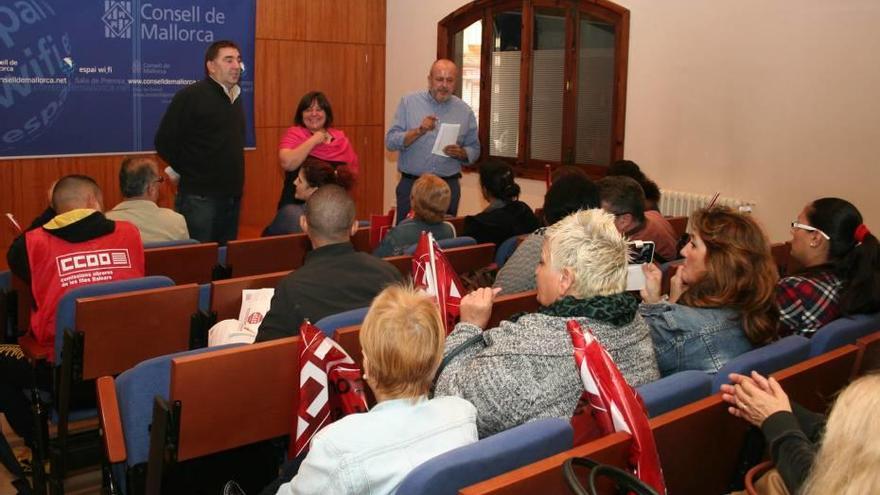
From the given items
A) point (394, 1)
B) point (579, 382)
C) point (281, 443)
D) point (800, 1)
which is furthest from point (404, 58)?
point (579, 382)

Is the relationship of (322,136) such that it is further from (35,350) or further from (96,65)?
(35,350)

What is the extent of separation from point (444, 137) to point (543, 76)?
1839 millimetres

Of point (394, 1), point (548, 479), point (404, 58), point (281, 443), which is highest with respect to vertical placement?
point (394, 1)

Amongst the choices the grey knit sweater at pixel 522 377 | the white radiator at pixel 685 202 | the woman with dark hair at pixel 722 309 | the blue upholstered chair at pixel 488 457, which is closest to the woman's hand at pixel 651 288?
the woman with dark hair at pixel 722 309

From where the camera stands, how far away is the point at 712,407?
2.07 metres

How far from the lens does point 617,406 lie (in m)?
1.84

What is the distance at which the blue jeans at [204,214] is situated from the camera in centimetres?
539

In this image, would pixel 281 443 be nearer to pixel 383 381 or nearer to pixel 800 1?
pixel 383 381

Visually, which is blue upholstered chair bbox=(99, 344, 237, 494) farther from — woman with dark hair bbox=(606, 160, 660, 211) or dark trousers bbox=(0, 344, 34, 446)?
woman with dark hair bbox=(606, 160, 660, 211)

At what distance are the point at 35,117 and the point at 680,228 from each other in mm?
5089

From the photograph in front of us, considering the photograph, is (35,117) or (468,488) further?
(35,117)

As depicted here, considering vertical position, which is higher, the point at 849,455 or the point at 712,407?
the point at 849,455

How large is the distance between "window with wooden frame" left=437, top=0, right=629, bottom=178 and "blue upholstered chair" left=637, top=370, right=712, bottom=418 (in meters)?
5.07

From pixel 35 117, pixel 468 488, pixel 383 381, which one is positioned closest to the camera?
pixel 468 488
